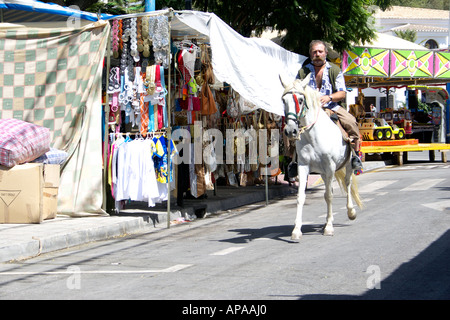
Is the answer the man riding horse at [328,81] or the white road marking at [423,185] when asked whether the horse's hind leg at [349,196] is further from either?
the white road marking at [423,185]

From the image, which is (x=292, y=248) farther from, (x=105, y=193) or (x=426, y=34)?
(x=426, y=34)

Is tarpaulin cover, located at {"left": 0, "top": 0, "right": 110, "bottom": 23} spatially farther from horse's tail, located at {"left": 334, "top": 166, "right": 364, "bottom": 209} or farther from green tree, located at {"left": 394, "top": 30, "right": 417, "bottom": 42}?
green tree, located at {"left": 394, "top": 30, "right": 417, "bottom": 42}

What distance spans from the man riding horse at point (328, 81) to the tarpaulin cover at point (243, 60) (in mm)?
454

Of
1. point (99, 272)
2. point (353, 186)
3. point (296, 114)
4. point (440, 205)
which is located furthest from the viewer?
point (440, 205)

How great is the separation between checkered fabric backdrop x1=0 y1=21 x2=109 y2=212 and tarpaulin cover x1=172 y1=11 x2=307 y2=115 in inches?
62.8

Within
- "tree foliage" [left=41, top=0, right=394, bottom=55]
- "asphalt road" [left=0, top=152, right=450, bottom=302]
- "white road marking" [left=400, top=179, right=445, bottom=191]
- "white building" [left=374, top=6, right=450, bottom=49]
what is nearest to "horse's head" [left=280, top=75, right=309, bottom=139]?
"asphalt road" [left=0, top=152, right=450, bottom=302]

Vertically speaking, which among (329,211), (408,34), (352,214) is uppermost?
(408,34)

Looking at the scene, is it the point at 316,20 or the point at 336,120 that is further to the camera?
the point at 316,20

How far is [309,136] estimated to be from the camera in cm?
928

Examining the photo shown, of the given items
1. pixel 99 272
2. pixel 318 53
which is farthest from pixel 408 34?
pixel 99 272

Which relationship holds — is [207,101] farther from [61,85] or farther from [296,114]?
[296,114]

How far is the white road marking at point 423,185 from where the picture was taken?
50.2 ft

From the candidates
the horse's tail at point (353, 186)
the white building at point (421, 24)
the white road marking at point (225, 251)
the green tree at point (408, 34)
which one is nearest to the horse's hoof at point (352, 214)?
the horse's tail at point (353, 186)

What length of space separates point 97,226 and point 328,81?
413 cm
